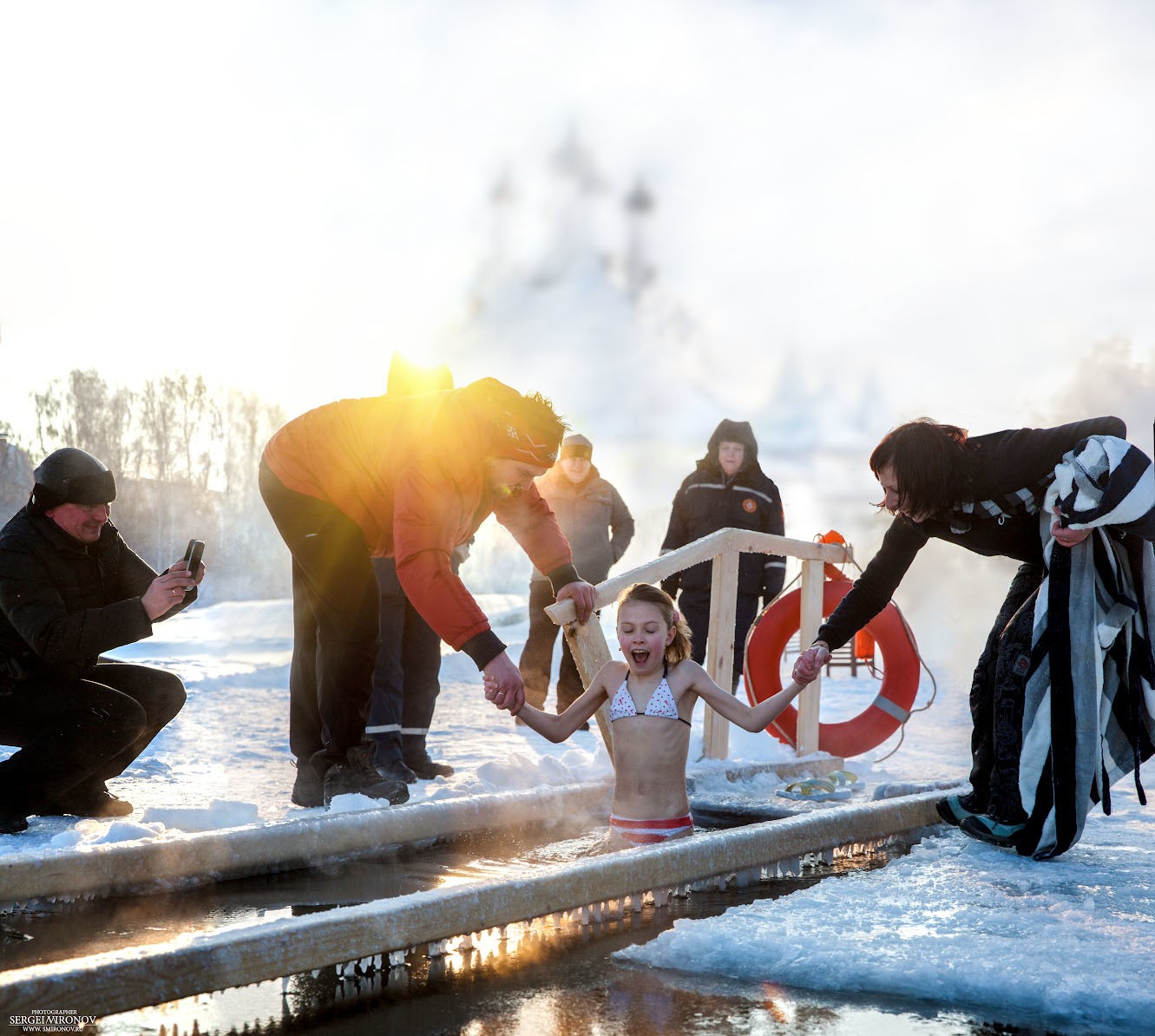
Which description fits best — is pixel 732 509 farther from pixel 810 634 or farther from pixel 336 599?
pixel 336 599

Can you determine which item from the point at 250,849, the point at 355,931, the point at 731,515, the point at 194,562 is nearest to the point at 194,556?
the point at 194,562

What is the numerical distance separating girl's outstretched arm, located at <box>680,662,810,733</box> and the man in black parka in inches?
142

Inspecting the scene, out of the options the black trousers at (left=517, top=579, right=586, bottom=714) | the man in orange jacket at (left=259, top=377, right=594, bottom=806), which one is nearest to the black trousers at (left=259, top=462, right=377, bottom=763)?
the man in orange jacket at (left=259, top=377, right=594, bottom=806)

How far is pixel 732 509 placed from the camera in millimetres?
7309

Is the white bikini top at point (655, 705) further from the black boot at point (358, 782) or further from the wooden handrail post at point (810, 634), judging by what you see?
the wooden handrail post at point (810, 634)

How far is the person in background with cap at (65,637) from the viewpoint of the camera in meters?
3.71

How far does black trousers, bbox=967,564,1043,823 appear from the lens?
3498 mm

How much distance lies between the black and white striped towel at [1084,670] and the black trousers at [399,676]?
2.55m

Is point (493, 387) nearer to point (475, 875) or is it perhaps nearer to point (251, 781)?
point (475, 875)

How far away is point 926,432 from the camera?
336cm

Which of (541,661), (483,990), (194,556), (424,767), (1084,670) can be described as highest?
(194,556)

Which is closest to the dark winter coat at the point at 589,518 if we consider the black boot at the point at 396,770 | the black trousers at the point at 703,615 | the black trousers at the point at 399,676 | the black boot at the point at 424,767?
the black trousers at the point at 703,615

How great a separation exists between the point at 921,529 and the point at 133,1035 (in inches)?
106

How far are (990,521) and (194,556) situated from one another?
2615 millimetres
